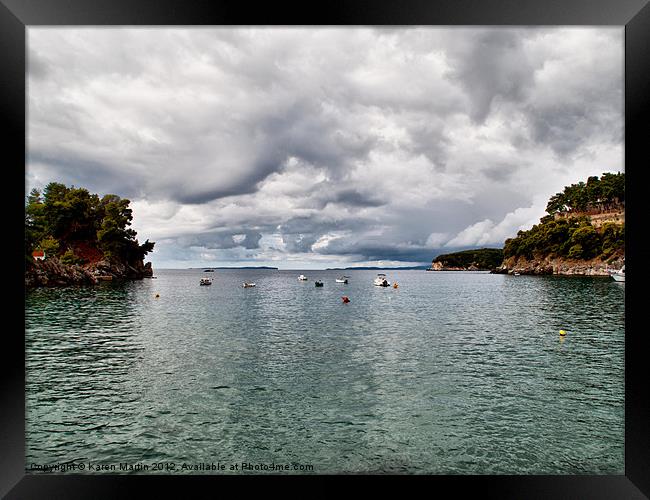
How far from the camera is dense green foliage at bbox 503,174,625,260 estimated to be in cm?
5788

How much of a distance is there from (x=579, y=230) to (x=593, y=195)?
13.7 meters

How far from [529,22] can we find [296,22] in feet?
5.70

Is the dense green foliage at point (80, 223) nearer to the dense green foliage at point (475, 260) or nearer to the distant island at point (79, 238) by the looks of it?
the distant island at point (79, 238)

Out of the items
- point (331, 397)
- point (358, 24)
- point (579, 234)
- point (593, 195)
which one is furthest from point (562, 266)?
point (358, 24)

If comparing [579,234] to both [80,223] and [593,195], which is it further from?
[80,223]

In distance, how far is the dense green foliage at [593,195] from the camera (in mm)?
64375

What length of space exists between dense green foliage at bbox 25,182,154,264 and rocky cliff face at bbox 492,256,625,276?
74.7 meters

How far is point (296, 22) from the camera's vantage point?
2.67 meters

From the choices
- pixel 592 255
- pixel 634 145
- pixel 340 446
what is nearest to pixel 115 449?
pixel 340 446

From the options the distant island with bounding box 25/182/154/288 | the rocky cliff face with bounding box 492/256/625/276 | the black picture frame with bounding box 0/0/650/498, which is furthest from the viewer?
the rocky cliff face with bounding box 492/256/625/276

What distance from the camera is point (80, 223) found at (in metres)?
52.9

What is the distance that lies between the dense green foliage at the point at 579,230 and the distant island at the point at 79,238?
73.3 metres

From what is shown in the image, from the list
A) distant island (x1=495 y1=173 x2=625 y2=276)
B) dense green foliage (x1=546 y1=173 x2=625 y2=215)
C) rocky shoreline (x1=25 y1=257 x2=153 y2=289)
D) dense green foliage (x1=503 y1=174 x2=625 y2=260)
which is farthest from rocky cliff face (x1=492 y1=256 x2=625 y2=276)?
rocky shoreline (x1=25 y1=257 x2=153 y2=289)

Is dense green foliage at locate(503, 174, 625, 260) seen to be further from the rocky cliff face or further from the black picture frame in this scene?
the black picture frame
